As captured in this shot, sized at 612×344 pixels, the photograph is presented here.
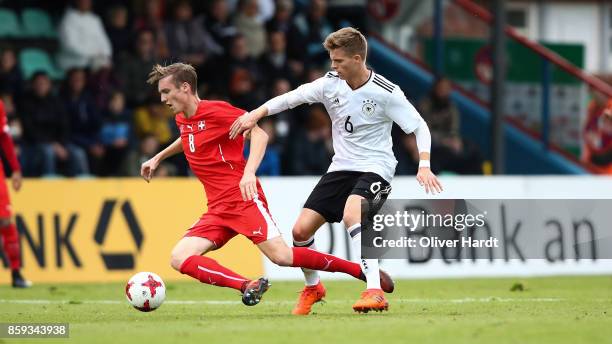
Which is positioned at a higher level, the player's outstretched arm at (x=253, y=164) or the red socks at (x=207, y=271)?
the player's outstretched arm at (x=253, y=164)

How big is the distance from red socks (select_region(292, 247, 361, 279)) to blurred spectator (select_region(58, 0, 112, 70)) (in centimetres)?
889

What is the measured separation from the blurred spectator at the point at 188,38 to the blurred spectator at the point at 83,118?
6.60 feet

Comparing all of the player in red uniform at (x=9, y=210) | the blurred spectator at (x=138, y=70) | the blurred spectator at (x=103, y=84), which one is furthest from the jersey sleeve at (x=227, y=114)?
the blurred spectator at (x=138, y=70)

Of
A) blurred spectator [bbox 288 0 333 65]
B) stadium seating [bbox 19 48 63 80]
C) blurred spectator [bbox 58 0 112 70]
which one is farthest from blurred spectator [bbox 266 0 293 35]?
stadium seating [bbox 19 48 63 80]

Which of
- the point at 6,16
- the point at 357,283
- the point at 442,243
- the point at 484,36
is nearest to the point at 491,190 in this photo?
the point at 442,243

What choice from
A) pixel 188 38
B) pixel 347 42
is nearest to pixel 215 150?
pixel 347 42

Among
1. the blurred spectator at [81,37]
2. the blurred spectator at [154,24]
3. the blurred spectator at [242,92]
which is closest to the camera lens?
the blurred spectator at [81,37]

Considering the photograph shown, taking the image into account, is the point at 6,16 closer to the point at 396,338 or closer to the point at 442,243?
the point at 442,243

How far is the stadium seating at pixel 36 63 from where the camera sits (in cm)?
1788

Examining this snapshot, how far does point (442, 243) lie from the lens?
48.6 feet

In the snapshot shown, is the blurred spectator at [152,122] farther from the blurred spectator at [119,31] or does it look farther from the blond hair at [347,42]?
the blond hair at [347,42]

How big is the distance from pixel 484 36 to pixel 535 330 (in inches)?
505

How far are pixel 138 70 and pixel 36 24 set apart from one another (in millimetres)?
1982

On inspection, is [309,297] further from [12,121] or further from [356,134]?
[12,121]
